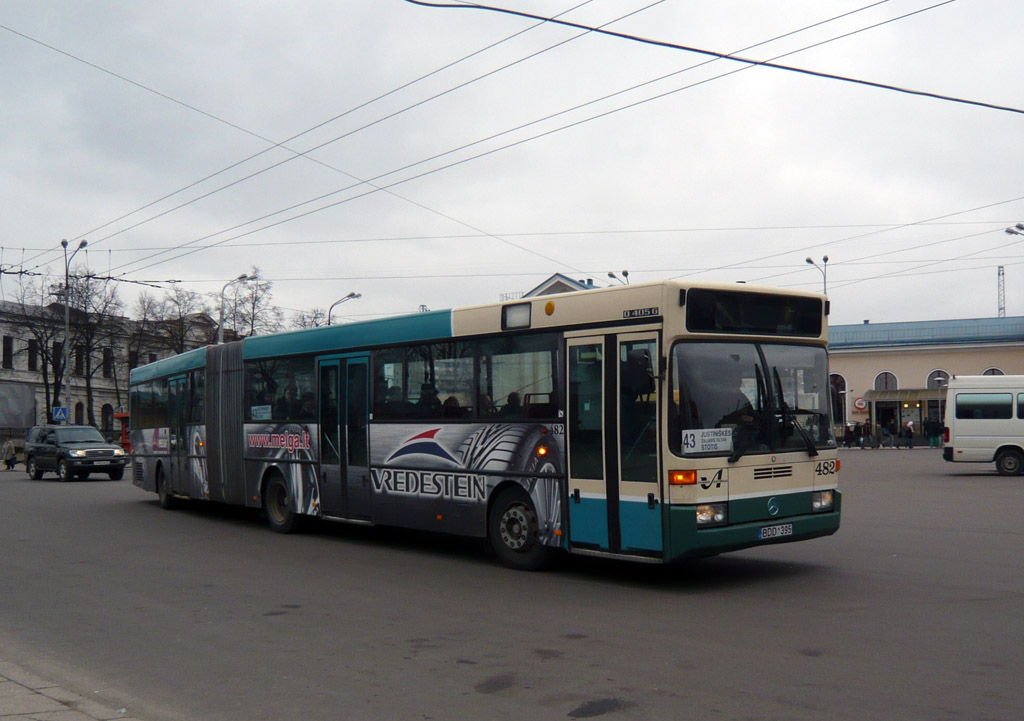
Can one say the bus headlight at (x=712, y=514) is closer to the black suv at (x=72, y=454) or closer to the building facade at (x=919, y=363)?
the black suv at (x=72, y=454)

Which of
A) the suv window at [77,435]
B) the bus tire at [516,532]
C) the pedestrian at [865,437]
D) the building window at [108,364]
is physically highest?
the building window at [108,364]

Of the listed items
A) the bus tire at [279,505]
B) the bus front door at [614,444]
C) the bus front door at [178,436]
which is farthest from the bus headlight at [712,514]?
the bus front door at [178,436]

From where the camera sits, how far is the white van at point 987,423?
28984 mm

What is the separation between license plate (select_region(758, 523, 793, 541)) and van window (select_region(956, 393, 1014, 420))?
72.4 feet

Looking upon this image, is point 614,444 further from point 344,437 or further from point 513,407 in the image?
point 344,437

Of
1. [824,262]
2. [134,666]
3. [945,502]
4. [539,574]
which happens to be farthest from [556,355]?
[824,262]

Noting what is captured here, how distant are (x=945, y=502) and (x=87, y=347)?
5249 centimetres

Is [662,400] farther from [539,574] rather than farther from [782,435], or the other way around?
[539,574]

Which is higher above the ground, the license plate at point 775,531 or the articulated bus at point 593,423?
the articulated bus at point 593,423

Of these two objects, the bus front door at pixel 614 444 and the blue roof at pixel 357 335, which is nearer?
the bus front door at pixel 614 444

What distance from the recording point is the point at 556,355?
10766mm

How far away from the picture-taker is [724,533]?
31.4 feet

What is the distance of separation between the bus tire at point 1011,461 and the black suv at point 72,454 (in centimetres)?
2848

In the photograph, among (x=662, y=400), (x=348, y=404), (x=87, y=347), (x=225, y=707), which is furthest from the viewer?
(x=87, y=347)
